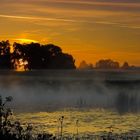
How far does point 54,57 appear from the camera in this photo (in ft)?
581

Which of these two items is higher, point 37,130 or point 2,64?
point 2,64

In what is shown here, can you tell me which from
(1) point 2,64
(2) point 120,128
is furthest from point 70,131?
(1) point 2,64

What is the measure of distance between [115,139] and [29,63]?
156 m

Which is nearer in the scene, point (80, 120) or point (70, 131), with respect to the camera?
point (70, 131)

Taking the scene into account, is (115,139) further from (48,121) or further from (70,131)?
(48,121)

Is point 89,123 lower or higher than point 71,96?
lower

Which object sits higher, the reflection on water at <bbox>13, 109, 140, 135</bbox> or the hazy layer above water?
the hazy layer above water

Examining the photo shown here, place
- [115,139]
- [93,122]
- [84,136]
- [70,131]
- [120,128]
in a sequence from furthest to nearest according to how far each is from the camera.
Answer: [93,122] → [120,128] → [70,131] → [84,136] → [115,139]

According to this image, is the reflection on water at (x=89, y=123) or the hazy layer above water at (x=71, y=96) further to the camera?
the hazy layer above water at (x=71, y=96)

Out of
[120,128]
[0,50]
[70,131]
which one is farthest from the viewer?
[0,50]

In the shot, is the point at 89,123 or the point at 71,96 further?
the point at 71,96

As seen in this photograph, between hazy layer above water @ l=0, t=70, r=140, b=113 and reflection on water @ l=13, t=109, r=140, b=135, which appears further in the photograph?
hazy layer above water @ l=0, t=70, r=140, b=113

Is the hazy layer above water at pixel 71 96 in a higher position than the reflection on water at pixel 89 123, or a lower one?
higher

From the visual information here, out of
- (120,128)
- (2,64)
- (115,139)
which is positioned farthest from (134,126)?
(2,64)
